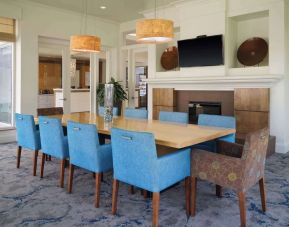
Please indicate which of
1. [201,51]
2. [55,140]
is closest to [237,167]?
[55,140]

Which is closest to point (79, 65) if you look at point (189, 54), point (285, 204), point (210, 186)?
point (189, 54)

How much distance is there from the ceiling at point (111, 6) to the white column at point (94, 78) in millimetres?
1128

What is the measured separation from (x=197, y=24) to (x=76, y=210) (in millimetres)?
4525

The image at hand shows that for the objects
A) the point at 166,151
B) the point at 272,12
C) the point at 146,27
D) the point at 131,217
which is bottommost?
the point at 131,217

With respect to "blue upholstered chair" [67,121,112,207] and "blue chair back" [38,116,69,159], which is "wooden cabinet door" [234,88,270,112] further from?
"blue chair back" [38,116,69,159]

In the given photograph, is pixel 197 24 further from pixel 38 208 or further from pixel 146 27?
pixel 38 208

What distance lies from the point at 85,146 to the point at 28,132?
1325 millimetres

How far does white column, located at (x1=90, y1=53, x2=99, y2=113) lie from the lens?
24.7 ft

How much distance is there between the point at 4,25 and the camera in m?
5.79

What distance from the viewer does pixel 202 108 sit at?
6.03 metres

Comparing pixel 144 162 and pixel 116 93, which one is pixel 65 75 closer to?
pixel 116 93

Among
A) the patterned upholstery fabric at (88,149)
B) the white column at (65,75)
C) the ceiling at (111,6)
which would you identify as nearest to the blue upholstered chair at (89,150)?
the patterned upholstery fabric at (88,149)

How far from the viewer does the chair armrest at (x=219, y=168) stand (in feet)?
7.26

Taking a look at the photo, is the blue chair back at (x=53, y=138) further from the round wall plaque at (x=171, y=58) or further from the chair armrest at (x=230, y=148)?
the round wall plaque at (x=171, y=58)
